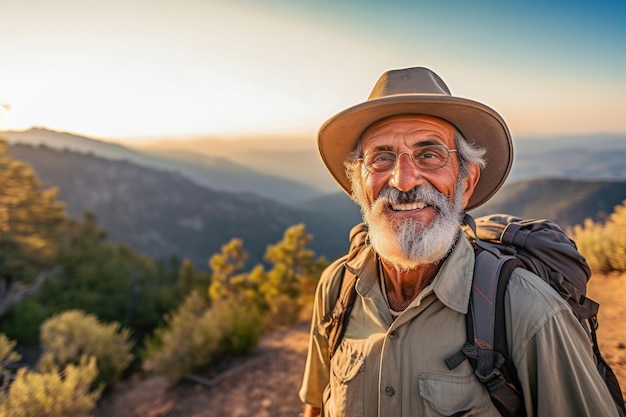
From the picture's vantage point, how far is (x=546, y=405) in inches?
46.9

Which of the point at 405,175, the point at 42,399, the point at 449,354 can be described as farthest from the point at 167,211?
the point at 449,354

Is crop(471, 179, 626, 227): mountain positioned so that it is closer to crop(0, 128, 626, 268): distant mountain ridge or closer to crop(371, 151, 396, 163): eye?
crop(0, 128, 626, 268): distant mountain ridge

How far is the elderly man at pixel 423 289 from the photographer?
1234 mm

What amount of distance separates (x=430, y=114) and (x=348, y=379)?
1349 millimetres

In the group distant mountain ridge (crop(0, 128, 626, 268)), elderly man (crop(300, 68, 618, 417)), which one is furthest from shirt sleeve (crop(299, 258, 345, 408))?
distant mountain ridge (crop(0, 128, 626, 268))

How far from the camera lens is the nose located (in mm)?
1646

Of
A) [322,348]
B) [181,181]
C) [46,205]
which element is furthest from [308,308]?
[181,181]

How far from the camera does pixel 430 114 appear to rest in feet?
5.69

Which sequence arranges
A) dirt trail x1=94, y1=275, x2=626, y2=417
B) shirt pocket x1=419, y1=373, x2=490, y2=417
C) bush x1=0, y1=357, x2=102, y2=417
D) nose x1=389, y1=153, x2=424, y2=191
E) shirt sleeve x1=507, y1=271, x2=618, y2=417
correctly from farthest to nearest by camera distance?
dirt trail x1=94, y1=275, x2=626, y2=417 < bush x1=0, y1=357, x2=102, y2=417 < nose x1=389, y1=153, x2=424, y2=191 < shirt pocket x1=419, y1=373, x2=490, y2=417 < shirt sleeve x1=507, y1=271, x2=618, y2=417

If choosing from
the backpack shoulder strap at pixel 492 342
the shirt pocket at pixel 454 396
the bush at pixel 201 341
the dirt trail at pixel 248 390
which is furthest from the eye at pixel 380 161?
the bush at pixel 201 341

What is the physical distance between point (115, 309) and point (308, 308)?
18.6 metres

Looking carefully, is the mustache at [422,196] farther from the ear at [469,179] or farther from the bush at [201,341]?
the bush at [201,341]

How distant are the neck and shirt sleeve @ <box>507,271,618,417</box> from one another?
0.45 metres

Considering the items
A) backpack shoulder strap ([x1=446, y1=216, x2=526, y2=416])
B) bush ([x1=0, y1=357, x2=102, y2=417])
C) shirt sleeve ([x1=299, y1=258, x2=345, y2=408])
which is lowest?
bush ([x1=0, y1=357, x2=102, y2=417])
